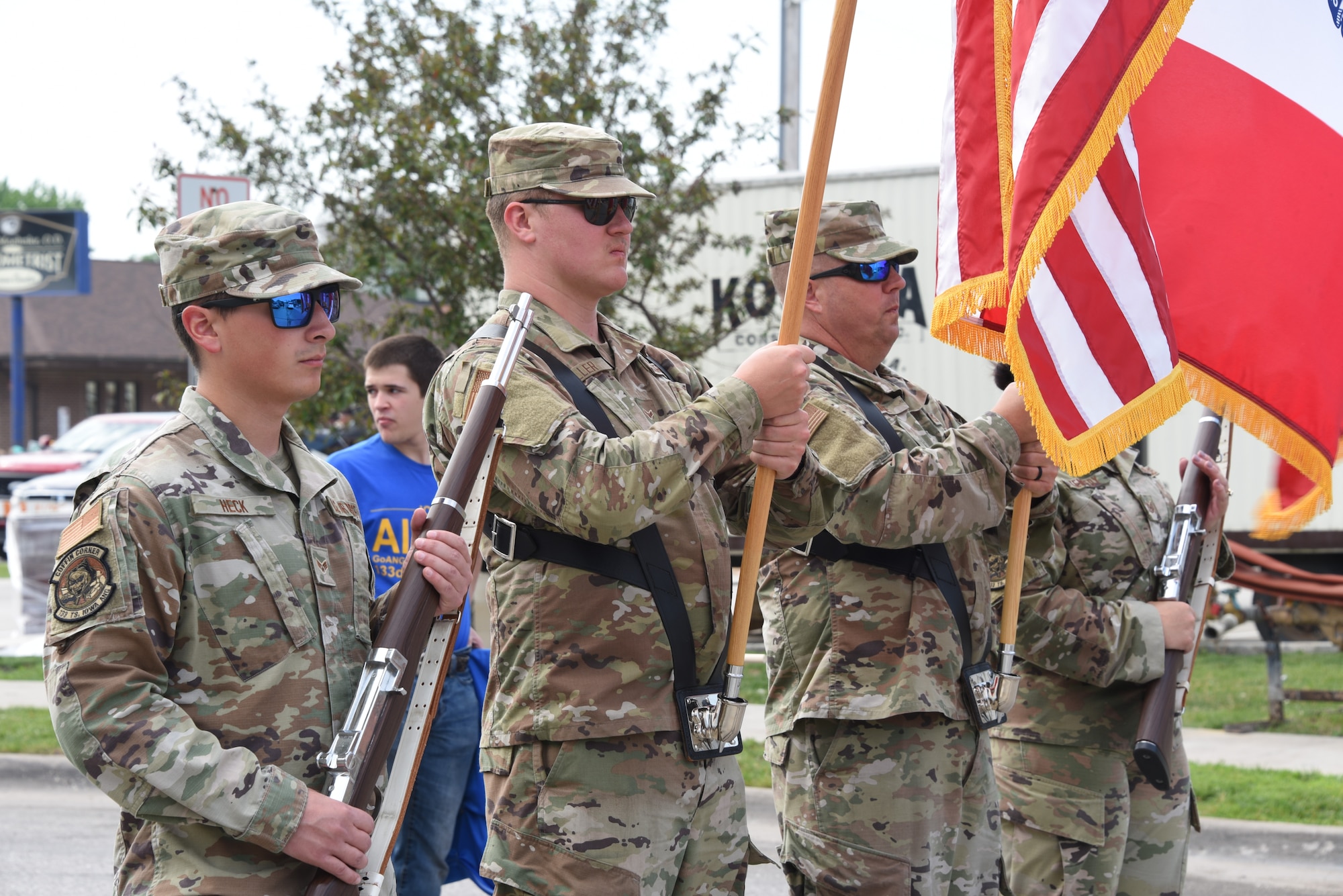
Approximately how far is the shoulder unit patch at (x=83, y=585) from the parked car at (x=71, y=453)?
1811cm

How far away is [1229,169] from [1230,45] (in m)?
0.40

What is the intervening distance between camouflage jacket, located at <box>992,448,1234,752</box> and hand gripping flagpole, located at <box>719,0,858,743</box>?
1454 mm

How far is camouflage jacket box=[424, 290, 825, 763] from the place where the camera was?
2701 millimetres

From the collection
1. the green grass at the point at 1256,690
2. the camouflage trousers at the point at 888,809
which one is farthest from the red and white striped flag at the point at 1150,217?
the green grass at the point at 1256,690

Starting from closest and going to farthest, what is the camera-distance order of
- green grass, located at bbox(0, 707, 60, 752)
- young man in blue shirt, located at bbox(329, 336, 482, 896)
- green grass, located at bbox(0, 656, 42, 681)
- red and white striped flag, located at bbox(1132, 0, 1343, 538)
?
red and white striped flag, located at bbox(1132, 0, 1343, 538) → young man in blue shirt, located at bbox(329, 336, 482, 896) → green grass, located at bbox(0, 707, 60, 752) → green grass, located at bbox(0, 656, 42, 681)

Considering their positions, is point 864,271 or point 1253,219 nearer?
point 864,271

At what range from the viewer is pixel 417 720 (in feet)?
8.46

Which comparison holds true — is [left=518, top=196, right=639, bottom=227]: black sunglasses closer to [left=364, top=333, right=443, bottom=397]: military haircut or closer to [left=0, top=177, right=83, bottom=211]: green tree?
[left=364, top=333, right=443, bottom=397]: military haircut

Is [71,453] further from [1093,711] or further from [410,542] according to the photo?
[1093,711]

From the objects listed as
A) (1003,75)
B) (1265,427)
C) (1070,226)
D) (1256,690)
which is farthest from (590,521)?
(1256,690)

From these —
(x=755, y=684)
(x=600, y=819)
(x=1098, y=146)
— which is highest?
(x=1098, y=146)

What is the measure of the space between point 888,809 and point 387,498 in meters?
2.14

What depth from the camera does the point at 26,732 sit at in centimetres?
834

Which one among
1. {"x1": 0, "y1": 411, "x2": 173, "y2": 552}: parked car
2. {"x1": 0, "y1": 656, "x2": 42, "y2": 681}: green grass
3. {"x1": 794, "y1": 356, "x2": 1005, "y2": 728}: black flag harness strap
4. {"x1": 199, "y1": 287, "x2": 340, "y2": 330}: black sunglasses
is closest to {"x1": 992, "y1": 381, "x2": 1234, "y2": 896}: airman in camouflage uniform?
{"x1": 794, "y1": 356, "x2": 1005, "y2": 728}: black flag harness strap
